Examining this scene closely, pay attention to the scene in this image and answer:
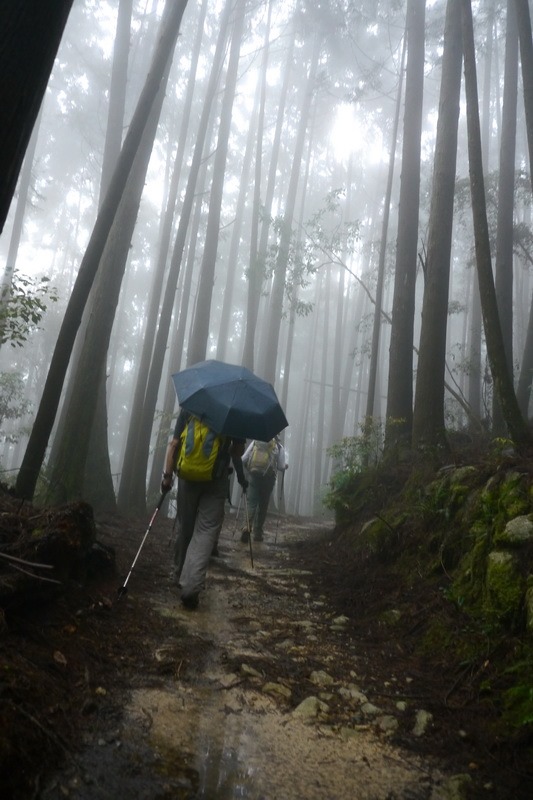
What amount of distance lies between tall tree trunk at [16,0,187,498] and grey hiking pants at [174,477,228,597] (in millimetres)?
1784

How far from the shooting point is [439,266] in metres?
8.01

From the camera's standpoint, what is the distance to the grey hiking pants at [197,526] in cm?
438

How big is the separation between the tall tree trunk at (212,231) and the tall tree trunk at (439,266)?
7968 mm

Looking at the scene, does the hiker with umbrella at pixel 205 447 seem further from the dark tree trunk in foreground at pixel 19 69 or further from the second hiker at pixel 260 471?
the second hiker at pixel 260 471

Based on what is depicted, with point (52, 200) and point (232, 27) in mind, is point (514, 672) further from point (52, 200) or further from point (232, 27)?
point (52, 200)

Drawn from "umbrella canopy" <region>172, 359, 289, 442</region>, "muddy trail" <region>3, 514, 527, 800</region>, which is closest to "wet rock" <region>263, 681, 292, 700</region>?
"muddy trail" <region>3, 514, 527, 800</region>

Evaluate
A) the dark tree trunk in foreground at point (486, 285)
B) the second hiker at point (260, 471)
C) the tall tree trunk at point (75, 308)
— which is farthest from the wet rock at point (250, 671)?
the second hiker at point (260, 471)

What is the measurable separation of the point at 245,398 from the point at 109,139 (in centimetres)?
1055

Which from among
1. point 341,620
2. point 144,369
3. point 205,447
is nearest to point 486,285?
point 205,447

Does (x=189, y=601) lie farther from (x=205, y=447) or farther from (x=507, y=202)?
(x=507, y=202)

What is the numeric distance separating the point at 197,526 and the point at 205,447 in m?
→ 0.72

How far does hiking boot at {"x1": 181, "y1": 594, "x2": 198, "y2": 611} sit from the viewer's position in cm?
429

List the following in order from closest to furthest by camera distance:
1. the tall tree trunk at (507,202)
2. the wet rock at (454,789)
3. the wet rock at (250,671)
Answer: the wet rock at (454,789)
the wet rock at (250,671)
the tall tree trunk at (507,202)

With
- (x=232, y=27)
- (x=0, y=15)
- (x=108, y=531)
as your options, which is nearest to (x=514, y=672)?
(x=0, y=15)
